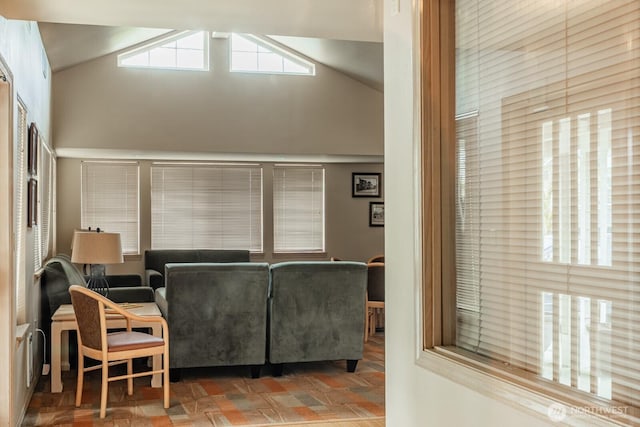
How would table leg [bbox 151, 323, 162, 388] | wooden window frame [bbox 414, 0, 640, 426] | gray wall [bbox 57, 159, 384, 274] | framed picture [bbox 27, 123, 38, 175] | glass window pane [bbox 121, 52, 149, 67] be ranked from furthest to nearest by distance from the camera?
gray wall [bbox 57, 159, 384, 274]
glass window pane [bbox 121, 52, 149, 67]
table leg [bbox 151, 323, 162, 388]
framed picture [bbox 27, 123, 38, 175]
wooden window frame [bbox 414, 0, 640, 426]

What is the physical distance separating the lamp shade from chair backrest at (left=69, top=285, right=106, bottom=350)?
661 millimetres

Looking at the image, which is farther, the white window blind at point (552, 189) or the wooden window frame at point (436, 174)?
the wooden window frame at point (436, 174)

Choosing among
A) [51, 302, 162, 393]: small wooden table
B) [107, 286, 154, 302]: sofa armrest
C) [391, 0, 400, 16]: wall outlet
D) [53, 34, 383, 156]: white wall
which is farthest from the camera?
[53, 34, 383, 156]: white wall

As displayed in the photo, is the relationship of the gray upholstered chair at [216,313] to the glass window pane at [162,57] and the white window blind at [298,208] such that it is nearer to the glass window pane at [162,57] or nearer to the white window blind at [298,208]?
the glass window pane at [162,57]

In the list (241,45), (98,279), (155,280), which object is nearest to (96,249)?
(98,279)

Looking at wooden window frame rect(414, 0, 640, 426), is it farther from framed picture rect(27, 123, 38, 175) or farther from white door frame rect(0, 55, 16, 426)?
framed picture rect(27, 123, 38, 175)

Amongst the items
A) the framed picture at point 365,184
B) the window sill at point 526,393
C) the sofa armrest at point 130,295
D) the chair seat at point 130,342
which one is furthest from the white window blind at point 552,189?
the framed picture at point 365,184

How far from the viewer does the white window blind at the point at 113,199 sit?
886 centimetres

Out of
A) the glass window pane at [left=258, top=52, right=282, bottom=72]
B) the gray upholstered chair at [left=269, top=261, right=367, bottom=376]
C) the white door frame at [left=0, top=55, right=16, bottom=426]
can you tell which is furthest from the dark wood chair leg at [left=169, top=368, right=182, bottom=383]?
the glass window pane at [left=258, top=52, right=282, bottom=72]

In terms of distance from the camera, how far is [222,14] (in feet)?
11.5

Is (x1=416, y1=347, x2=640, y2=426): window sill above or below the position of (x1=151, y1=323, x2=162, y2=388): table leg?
above

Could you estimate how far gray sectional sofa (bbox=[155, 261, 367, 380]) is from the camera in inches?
206

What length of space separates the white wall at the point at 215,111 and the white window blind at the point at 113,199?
0.72 m

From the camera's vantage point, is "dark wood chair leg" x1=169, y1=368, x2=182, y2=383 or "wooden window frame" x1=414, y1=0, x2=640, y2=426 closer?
"wooden window frame" x1=414, y1=0, x2=640, y2=426
